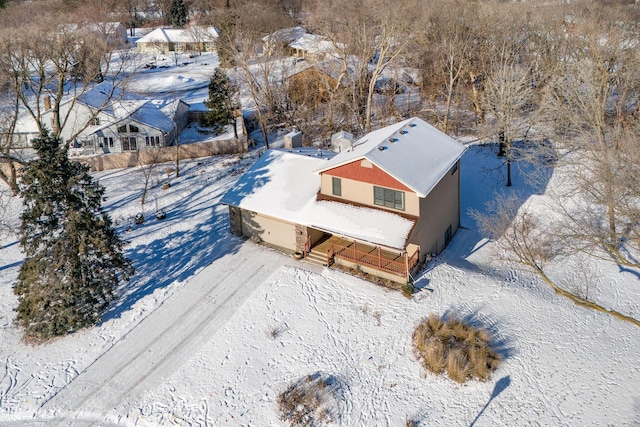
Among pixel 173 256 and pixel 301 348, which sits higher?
pixel 173 256

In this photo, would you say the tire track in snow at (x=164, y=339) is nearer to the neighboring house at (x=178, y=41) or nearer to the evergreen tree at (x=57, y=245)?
the evergreen tree at (x=57, y=245)

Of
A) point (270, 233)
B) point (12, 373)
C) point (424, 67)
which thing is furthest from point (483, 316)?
point (424, 67)

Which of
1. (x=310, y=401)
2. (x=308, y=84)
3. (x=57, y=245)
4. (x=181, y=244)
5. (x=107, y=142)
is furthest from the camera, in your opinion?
(x=308, y=84)

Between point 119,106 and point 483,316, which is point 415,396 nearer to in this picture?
point 483,316

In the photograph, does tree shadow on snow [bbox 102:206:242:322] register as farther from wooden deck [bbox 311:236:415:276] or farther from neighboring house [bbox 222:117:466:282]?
wooden deck [bbox 311:236:415:276]

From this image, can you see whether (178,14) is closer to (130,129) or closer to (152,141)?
(130,129)

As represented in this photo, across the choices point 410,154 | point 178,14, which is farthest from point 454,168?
point 178,14
